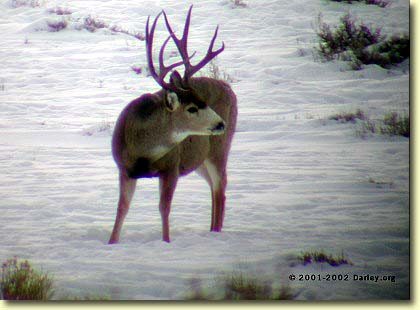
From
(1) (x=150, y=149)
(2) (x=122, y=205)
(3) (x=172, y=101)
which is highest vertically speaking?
(3) (x=172, y=101)

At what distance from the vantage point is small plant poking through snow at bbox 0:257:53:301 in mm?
4402

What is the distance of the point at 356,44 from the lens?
5.22m

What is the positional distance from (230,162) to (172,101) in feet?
3.18

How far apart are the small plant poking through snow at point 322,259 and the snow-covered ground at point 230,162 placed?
38 millimetres

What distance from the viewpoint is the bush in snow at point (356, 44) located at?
4.97 metres

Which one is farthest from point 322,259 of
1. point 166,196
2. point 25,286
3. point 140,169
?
point 25,286

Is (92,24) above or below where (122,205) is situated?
above

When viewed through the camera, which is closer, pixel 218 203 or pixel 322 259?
pixel 322 259

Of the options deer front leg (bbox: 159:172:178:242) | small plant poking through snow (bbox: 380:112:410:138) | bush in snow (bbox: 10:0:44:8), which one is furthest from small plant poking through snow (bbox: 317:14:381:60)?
bush in snow (bbox: 10:0:44:8)

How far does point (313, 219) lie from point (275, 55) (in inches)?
42.7

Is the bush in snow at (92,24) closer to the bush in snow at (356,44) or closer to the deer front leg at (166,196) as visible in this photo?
the deer front leg at (166,196)

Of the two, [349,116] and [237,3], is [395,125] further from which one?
[237,3]

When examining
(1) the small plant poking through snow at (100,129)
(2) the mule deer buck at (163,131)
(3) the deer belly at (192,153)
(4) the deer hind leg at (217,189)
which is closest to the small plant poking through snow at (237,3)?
(2) the mule deer buck at (163,131)

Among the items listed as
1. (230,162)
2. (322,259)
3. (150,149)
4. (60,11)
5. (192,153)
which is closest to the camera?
(322,259)
